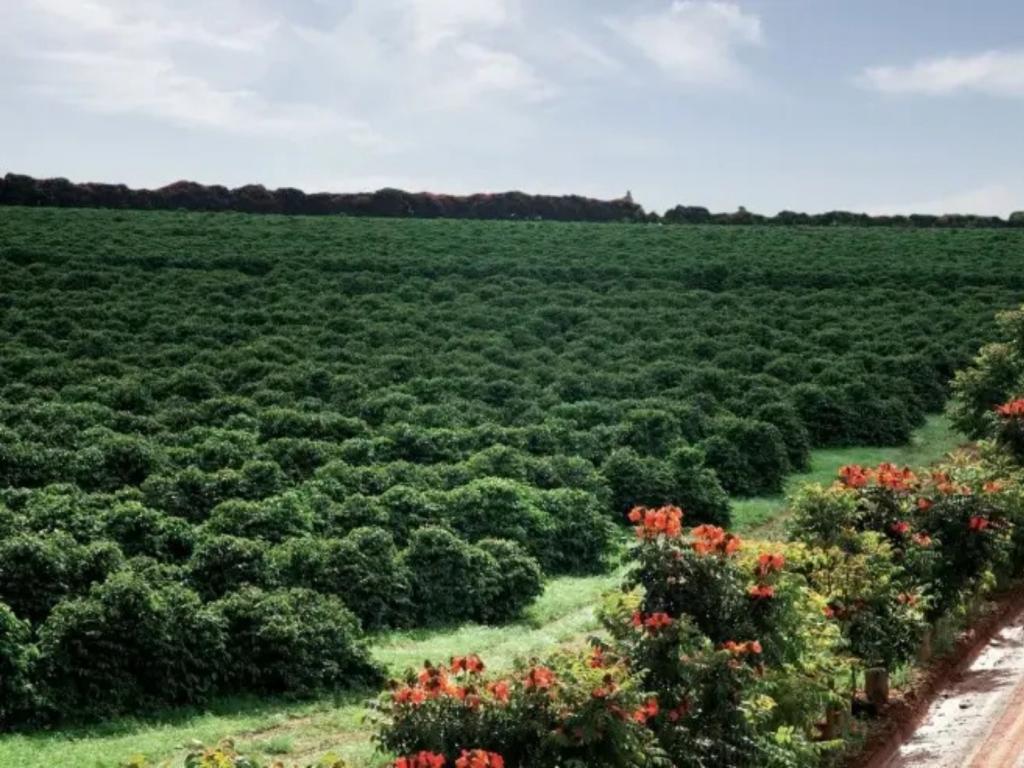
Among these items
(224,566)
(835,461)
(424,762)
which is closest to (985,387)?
(835,461)

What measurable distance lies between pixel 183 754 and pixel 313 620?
291cm

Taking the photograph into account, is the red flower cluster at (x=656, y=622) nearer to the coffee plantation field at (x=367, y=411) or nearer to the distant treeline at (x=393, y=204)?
the coffee plantation field at (x=367, y=411)

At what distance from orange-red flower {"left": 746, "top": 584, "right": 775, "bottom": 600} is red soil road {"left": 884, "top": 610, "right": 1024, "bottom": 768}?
2974 millimetres

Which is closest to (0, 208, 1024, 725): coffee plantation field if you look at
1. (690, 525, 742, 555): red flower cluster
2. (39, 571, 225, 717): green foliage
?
(39, 571, 225, 717): green foliage

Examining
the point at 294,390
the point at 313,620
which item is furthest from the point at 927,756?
the point at 294,390

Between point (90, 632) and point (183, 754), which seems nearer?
point (183, 754)

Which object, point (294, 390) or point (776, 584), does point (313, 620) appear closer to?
point (776, 584)

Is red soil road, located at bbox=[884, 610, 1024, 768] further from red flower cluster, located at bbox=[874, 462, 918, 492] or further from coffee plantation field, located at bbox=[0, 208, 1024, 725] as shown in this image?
coffee plantation field, located at bbox=[0, 208, 1024, 725]

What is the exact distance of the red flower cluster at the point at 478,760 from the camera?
7.94 metres

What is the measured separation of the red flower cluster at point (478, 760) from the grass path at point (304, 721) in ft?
4.63

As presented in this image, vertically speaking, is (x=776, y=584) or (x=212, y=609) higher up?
(x=776, y=584)

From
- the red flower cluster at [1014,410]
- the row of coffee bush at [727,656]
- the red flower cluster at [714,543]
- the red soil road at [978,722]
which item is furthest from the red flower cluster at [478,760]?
the red flower cluster at [1014,410]

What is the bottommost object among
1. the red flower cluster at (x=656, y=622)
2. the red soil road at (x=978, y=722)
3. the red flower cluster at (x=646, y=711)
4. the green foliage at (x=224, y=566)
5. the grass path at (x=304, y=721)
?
the grass path at (x=304, y=721)

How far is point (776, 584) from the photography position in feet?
35.3
